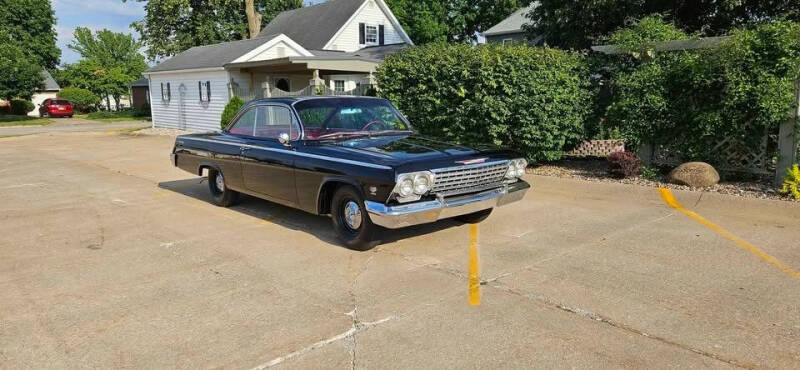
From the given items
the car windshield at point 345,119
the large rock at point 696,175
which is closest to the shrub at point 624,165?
the large rock at point 696,175

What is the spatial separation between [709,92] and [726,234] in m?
3.48

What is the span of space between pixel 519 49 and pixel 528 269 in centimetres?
633

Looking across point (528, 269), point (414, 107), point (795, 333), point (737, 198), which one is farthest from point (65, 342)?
point (414, 107)

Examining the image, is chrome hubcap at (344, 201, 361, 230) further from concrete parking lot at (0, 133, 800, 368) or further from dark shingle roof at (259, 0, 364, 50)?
dark shingle roof at (259, 0, 364, 50)

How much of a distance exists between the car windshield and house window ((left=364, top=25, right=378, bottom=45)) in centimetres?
2557

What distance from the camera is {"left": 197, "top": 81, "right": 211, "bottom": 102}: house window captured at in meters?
22.9

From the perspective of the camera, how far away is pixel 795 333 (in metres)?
3.71

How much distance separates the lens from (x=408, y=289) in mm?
4648

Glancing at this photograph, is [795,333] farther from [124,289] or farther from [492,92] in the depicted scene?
[492,92]

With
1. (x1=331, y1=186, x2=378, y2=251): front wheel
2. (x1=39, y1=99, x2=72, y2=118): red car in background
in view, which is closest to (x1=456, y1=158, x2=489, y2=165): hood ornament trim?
(x1=331, y1=186, x2=378, y2=251): front wheel

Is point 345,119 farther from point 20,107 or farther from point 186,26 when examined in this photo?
point 20,107

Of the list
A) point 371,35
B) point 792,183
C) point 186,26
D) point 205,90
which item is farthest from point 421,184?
point 186,26

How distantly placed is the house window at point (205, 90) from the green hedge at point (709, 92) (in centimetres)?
1738

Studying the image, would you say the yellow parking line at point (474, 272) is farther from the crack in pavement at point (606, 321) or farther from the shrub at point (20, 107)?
the shrub at point (20, 107)
